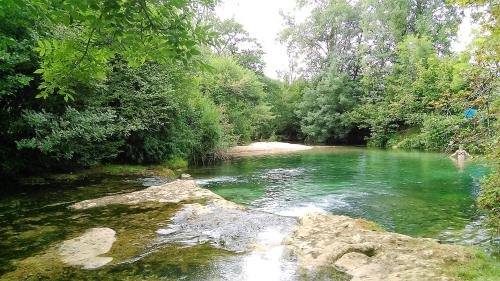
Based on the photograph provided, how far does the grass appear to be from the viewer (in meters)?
4.71

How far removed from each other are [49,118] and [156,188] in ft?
12.8

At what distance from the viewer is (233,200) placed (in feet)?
38.4

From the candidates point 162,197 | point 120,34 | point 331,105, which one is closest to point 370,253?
point 120,34

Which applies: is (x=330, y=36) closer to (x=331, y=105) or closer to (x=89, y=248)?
(x=331, y=105)

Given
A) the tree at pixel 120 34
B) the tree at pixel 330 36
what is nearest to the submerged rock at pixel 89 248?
the tree at pixel 120 34

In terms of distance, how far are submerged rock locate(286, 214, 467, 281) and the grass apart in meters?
0.14

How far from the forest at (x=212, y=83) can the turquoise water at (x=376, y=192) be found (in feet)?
4.47

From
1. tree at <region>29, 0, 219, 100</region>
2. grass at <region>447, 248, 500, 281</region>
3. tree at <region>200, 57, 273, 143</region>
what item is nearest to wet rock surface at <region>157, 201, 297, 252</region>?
grass at <region>447, 248, 500, 281</region>

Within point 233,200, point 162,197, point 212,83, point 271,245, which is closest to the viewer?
point 271,245

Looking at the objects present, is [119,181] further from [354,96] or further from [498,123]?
[354,96]

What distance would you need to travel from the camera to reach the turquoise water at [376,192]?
8.82m

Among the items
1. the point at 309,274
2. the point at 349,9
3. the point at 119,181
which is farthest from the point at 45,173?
the point at 349,9

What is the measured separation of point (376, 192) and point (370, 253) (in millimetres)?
A: 7379

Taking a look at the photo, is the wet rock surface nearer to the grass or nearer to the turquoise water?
Answer: the turquoise water
